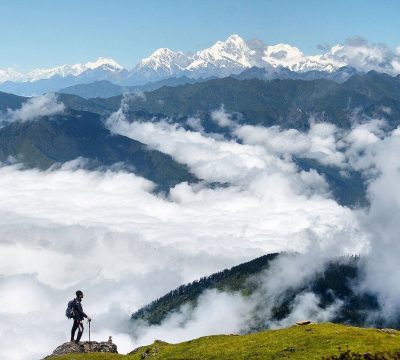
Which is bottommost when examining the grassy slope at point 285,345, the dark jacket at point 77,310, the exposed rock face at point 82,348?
the grassy slope at point 285,345

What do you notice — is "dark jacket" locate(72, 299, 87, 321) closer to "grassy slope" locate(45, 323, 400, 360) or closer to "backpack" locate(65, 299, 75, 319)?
"backpack" locate(65, 299, 75, 319)

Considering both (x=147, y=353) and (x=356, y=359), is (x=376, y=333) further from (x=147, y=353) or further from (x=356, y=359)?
(x=147, y=353)

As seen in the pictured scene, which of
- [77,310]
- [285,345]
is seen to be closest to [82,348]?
[77,310]

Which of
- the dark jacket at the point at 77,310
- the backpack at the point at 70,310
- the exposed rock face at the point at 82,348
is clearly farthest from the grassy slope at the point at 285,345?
the backpack at the point at 70,310

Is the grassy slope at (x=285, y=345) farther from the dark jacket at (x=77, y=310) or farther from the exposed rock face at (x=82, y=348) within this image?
the dark jacket at (x=77, y=310)

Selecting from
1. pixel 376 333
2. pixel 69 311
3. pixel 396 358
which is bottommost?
pixel 396 358

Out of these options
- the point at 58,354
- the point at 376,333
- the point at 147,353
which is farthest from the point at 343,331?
the point at 58,354

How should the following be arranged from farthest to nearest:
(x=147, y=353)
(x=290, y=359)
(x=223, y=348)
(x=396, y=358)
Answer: (x=147, y=353) < (x=223, y=348) < (x=290, y=359) < (x=396, y=358)

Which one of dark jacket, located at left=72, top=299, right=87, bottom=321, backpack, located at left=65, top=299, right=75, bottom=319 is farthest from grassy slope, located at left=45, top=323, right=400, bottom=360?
backpack, located at left=65, top=299, right=75, bottom=319

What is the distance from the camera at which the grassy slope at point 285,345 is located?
60.9 m

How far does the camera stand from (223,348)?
240 ft

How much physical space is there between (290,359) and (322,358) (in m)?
3.75

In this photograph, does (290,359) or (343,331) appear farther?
(343,331)

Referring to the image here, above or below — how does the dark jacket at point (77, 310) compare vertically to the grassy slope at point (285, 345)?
above
